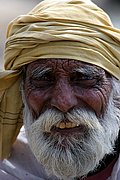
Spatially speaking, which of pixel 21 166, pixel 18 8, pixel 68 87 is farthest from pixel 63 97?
pixel 18 8

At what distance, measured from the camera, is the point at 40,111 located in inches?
104

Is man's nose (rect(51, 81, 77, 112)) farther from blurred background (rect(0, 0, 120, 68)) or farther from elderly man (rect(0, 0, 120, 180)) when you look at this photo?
blurred background (rect(0, 0, 120, 68))

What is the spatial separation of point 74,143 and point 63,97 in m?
0.20

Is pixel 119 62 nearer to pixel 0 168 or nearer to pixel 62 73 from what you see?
pixel 62 73

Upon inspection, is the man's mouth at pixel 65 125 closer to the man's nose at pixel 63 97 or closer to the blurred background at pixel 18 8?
the man's nose at pixel 63 97

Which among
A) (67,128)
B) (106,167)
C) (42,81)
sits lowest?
(106,167)

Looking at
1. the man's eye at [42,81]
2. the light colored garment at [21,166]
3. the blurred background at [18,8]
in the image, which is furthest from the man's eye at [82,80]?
the blurred background at [18,8]

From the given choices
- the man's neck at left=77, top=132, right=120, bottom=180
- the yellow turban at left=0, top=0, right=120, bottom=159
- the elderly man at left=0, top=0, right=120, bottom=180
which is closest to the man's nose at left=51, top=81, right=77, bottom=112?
the elderly man at left=0, top=0, right=120, bottom=180

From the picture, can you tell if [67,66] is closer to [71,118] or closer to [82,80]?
[82,80]

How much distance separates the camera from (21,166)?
2975 mm

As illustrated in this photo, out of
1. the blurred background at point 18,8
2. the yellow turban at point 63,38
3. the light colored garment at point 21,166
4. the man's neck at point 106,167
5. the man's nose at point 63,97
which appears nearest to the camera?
the man's nose at point 63,97

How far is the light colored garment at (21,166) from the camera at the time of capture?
2.93 m

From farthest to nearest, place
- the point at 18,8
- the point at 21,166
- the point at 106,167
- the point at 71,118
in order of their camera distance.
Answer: the point at 18,8 < the point at 21,166 < the point at 106,167 < the point at 71,118

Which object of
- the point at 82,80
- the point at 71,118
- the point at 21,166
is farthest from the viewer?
the point at 21,166
